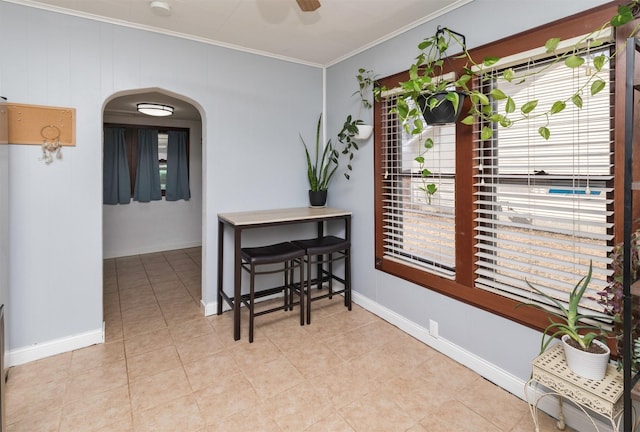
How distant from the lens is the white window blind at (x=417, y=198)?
2.41 m

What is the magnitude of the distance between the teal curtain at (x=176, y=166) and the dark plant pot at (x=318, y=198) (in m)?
3.32

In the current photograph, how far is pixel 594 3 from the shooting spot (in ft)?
5.33

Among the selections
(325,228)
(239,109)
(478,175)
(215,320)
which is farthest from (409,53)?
(215,320)

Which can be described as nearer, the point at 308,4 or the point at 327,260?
the point at 308,4

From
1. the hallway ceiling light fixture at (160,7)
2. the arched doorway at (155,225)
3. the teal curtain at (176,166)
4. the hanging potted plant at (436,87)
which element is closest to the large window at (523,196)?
the hanging potted plant at (436,87)

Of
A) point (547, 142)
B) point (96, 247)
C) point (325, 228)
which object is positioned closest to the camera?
point (547, 142)

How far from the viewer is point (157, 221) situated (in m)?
5.72

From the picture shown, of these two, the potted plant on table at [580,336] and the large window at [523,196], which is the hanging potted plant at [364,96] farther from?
the potted plant on table at [580,336]

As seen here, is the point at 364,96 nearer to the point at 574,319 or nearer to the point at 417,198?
the point at 417,198

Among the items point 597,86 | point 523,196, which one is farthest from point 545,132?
point 523,196

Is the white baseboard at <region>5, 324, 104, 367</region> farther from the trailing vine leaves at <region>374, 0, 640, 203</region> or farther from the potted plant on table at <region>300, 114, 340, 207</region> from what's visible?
the trailing vine leaves at <region>374, 0, 640, 203</region>

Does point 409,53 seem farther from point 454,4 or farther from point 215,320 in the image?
point 215,320

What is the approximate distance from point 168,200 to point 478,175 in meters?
5.12

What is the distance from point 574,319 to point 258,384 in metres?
1.77
